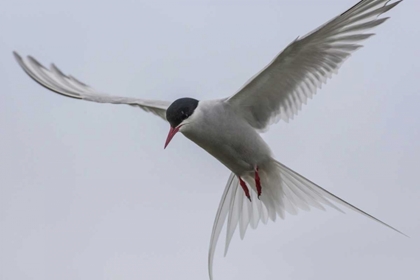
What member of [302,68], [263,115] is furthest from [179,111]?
[302,68]

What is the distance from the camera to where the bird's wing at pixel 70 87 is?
10.9 m

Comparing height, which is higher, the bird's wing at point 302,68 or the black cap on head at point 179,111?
Answer: the black cap on head at point 179,111

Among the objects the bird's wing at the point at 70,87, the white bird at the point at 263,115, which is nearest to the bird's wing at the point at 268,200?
the white bird at the point at 263,115

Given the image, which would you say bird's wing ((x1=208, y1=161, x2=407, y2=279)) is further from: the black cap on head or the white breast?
the black cap on head

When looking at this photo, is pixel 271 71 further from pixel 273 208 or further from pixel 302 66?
pixel 273 208

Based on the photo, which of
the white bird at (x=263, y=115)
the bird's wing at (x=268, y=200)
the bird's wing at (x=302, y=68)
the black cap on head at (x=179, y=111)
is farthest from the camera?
the bird's wing at (x=268, y=200)

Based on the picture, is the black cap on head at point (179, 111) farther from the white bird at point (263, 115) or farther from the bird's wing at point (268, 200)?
the bird's wing at point (268, 200)

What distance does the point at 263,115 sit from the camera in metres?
10.7

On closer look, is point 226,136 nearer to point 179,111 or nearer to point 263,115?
point 179,111

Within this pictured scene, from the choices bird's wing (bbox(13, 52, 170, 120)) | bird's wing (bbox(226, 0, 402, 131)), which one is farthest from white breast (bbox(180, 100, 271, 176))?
bird's wing (bbox(13, 52, 170, 120))

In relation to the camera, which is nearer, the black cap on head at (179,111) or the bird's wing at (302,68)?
the bird's wing at (302,68)

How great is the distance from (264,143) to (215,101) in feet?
2.52

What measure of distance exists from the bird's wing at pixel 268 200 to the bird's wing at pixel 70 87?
3.93 feet

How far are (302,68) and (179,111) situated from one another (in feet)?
4.58
